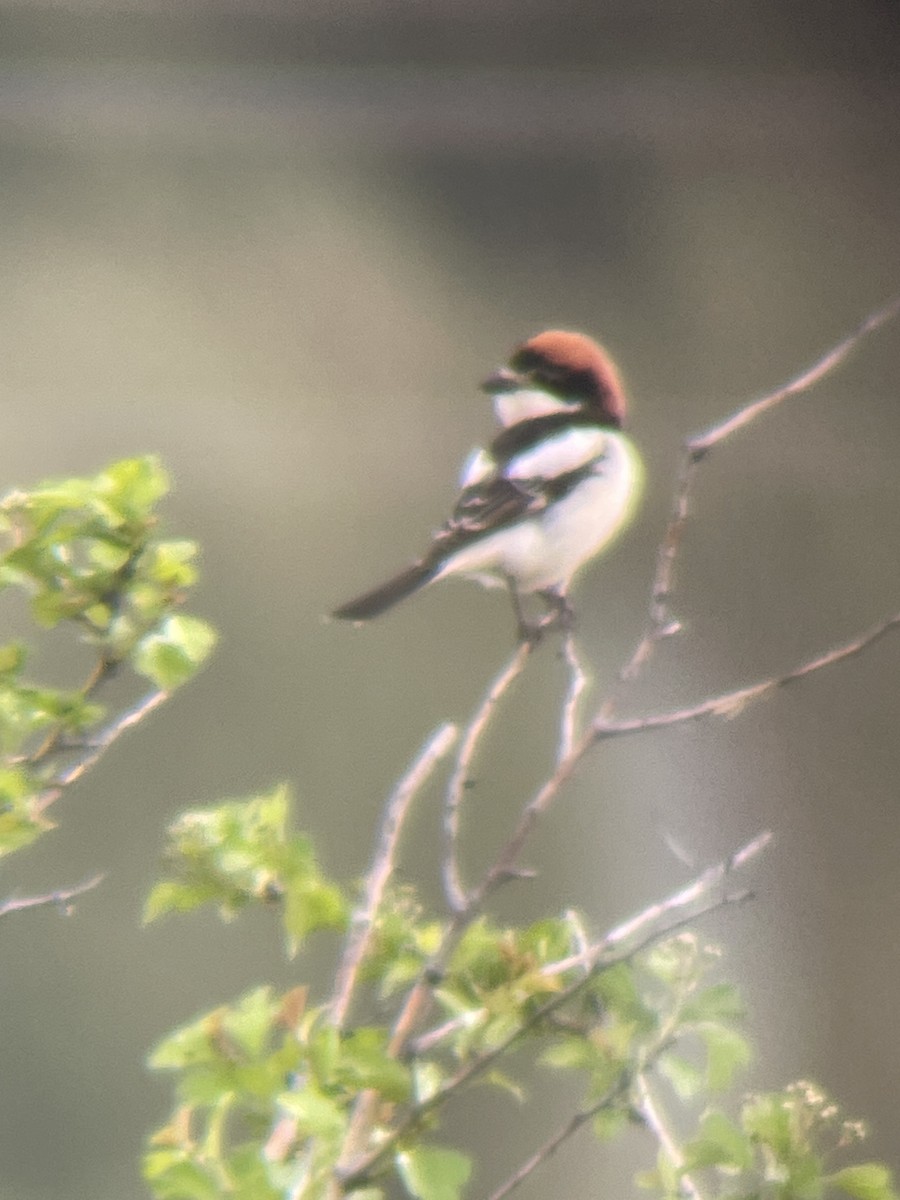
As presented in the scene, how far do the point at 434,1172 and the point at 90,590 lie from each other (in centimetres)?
32

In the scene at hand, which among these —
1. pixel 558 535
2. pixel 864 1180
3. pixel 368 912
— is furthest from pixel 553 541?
pixel 864 1180

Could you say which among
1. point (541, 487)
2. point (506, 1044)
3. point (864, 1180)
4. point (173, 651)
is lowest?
point (864, 1180)

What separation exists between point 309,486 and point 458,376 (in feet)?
0.51

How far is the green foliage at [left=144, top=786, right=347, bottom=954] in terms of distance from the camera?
55 centimetres

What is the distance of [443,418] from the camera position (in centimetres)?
101

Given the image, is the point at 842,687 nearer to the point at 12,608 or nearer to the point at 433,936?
the point at 433,936

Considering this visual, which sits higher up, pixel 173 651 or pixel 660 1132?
pixel 173 651

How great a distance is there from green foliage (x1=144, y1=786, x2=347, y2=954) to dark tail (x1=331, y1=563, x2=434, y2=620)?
36 cm

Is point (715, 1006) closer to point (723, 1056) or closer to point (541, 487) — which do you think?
point (723, 1056)

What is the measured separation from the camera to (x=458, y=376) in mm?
1016

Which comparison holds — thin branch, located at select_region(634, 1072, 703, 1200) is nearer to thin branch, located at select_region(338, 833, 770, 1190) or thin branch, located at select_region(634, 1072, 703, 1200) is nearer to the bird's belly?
thin branch, located at select_region(338, 833, 770, 1190)

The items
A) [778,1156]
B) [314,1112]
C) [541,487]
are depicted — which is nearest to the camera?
[314,1112]

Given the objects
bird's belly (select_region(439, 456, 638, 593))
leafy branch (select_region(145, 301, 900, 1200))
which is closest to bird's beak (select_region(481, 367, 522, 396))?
bird's belly (select_region(439, 456, 638, 593))

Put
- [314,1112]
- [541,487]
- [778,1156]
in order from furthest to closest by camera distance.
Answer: [541,487], [778,1156], [314,1112]
